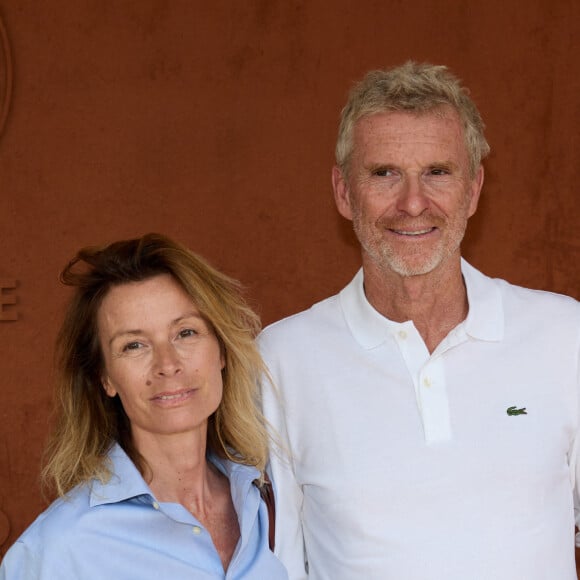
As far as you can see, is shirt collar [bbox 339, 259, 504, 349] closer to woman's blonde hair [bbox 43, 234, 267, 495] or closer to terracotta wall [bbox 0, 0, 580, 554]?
woman's blonde hair [bbox 43, 234, 267, 495]

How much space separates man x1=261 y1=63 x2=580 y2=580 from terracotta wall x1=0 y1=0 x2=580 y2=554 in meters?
1.22

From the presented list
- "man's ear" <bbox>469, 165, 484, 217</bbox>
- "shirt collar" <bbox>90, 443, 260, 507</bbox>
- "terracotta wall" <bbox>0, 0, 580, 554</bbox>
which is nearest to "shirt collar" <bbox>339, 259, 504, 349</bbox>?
"man's ear" <bbox>469, 165, 484, 217</bbox>

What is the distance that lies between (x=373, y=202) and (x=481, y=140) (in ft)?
1.08

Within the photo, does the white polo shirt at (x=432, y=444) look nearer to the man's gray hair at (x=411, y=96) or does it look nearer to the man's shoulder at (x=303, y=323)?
the man's shoulder at (x=303, y=323)

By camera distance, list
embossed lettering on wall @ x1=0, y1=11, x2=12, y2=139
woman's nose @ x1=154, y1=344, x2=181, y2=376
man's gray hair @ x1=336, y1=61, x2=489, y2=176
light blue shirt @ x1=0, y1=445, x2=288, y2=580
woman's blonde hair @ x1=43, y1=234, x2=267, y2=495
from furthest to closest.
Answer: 1. embossed lettering on wall @ x1=0, y1=11, x2=12, y2=139
2. man's gray hair @ x1=336, y1=61, x2=489, y2=176
3. woman's blonde hair @ x1=43, y1=234, x2=267, y2=495
4. woman's nose @ x1=154, y1=344, x2=181, y2=376
5. light blue shirt @ x1=0, y1=445, x2=288, y2=580

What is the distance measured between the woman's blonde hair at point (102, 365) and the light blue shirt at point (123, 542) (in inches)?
3.3

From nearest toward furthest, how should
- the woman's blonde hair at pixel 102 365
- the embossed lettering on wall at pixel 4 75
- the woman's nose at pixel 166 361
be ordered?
the woman's nose at pixel 166 361 → the woman's blonde hair at pixel 102 365 → the embossed lettering on wall at pixel 4 75

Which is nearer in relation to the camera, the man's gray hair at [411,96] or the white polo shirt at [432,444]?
the white polo shirt at [432,444]

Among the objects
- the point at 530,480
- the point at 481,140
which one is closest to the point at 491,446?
the point at 530,480

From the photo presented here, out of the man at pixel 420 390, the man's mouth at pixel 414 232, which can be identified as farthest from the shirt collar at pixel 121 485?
the man's mouth at pixel 414 232

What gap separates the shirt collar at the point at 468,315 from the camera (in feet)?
6.88

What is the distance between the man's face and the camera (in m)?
2.10

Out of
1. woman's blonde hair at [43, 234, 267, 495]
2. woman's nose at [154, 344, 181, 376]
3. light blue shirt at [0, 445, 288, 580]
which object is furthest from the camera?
woman's blonde hair at [43, 234, 267, 495]

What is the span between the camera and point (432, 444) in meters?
1.99
